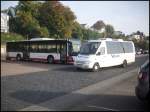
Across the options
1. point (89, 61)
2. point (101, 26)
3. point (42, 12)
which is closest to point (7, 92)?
point (89, 61)

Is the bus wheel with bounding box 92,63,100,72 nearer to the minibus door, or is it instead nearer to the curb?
the curb

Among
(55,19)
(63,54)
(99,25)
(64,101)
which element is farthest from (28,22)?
(99,25)

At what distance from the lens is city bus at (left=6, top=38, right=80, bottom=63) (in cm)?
2797

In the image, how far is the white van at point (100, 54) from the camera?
19911mm

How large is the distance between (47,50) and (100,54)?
10.6m

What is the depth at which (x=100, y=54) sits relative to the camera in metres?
20.6

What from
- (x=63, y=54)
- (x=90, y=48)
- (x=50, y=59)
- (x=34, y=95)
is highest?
(x=90, y=48)

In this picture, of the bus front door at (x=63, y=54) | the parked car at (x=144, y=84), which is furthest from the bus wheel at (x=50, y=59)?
the parked car at (x=144, y=84)

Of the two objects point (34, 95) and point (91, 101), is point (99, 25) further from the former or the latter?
point (91, 101)

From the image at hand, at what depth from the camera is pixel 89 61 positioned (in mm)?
19750

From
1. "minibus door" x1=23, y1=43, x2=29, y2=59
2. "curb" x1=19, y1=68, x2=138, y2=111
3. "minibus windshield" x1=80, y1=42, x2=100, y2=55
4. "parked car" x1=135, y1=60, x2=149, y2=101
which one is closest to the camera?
"parked car" x1=135, y1=60, x2=149, y2=101

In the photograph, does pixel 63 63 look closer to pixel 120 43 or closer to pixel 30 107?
pixel 120 43

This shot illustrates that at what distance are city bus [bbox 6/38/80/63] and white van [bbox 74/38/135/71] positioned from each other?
550 cm

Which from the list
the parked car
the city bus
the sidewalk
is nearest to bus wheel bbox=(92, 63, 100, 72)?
the city bus
